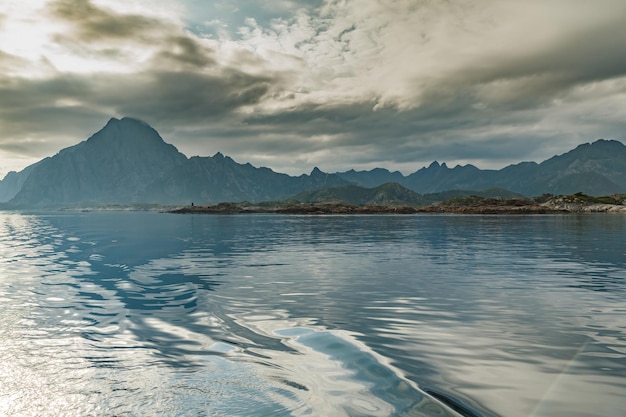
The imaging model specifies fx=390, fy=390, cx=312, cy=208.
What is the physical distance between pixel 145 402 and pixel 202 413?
195cm

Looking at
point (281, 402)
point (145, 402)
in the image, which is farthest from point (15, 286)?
point (281, 402)

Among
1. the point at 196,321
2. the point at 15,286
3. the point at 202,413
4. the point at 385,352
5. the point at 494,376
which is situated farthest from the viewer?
the point at 15,286

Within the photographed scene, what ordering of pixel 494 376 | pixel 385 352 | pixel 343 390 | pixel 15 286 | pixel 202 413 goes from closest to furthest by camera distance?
pixel 202 413 → pixel 343 390 → pixel 494 376 → pixel 385 352 → pixel 15 286

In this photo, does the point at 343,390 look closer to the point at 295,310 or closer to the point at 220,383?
the point at 220,383

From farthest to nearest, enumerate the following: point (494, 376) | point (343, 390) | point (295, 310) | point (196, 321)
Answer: point (295, 310) < point (196, 321) < point (494, 376) < point (343, 390)

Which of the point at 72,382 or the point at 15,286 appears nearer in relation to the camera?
the point at 72,382

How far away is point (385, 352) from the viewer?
1573cm

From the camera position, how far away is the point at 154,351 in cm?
1602

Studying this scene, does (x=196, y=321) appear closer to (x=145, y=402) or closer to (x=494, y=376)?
(x=145, y=402)

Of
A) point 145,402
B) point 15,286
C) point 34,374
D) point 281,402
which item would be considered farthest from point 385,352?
point 15,286

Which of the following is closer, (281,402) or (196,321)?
(281,402)

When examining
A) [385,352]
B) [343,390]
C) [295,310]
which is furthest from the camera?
[295,310]

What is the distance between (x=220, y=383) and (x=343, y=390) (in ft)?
12.9

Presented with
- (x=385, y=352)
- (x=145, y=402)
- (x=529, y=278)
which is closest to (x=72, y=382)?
(x=145, y=402)
